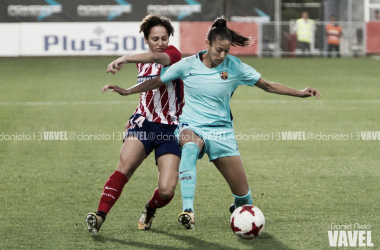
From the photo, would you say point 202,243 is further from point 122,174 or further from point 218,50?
point 218,50

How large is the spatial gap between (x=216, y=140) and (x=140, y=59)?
0.88 m

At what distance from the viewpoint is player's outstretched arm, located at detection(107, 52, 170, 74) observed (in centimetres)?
492

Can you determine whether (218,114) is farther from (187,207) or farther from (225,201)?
(225,201)

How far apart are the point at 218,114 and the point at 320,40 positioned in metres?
23.2

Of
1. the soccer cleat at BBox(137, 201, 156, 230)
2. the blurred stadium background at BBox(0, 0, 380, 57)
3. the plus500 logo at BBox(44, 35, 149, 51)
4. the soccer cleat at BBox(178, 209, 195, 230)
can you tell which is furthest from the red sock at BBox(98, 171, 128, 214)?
the plus500 logo at BBox(44, 35, 149, 51)

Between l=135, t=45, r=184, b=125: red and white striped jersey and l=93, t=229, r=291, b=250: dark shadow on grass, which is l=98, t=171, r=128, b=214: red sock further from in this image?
l=135, t=45, r=184, b=125: red and white striped jersey

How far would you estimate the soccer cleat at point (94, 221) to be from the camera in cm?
495

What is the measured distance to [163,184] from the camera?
16.6 feet

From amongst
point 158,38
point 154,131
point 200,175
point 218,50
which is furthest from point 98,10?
point 218,50

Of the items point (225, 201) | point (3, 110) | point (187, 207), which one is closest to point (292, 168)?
point (225, 201)

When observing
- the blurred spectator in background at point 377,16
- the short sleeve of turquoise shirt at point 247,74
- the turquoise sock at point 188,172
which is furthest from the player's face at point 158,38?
the blurred spectator in background at point 377,16

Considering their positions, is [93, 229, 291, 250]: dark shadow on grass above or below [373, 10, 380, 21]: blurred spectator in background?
below

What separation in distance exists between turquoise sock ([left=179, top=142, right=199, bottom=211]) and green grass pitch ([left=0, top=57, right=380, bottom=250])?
17.2 inches

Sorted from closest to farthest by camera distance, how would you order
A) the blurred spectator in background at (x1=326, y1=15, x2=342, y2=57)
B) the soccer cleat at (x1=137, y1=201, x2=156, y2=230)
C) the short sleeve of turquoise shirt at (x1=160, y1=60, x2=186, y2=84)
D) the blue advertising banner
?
the short sleeve of turquoise shirt at (x1=160, y1=60, x2=186, y2=84) < the soccer cleat at (x1=137, y1=201, x2=156, y2=230) < the blue advertising banner < the blurred spectator in background at (x1=326, y1=15, x2=342, y2=57)
